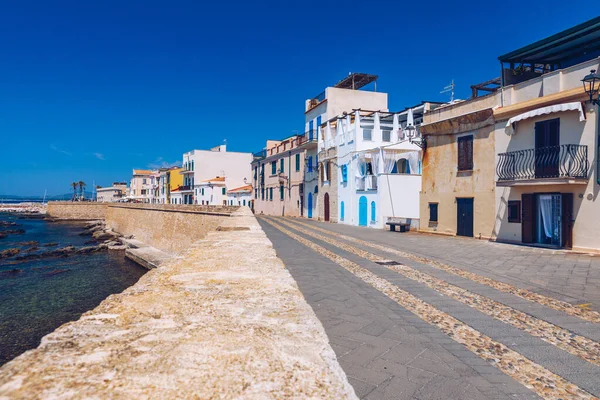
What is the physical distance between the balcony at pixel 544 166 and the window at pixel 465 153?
1.71m

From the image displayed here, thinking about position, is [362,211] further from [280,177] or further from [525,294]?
[525,294]

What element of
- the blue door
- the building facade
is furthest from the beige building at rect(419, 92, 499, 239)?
the building facade

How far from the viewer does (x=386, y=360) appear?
3.51 metres

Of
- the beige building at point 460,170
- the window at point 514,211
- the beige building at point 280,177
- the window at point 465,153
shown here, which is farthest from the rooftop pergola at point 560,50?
the beige building at point 280,177

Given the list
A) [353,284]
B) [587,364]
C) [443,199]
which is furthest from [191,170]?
[587,364]

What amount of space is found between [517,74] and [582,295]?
44.8ft

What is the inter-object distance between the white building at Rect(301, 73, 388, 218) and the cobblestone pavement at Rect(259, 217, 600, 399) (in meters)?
24.9

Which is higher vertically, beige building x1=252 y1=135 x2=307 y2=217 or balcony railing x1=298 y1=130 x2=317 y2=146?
balcony railing x1=298 y1=130 x2=317 y2=146

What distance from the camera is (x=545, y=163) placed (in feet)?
45.2

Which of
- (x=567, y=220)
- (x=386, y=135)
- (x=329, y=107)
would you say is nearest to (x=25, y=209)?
(x=329, y=107)

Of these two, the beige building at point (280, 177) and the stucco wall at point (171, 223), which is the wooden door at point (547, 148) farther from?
the beige building at point (280, 177)

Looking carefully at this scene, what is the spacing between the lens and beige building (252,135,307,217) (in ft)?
121

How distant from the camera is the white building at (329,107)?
34.2 m

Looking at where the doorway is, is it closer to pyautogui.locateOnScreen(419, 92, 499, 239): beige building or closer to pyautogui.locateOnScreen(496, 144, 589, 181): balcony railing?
pyautogui.locateOnScreen(419, 92, 499, 239): beige building
